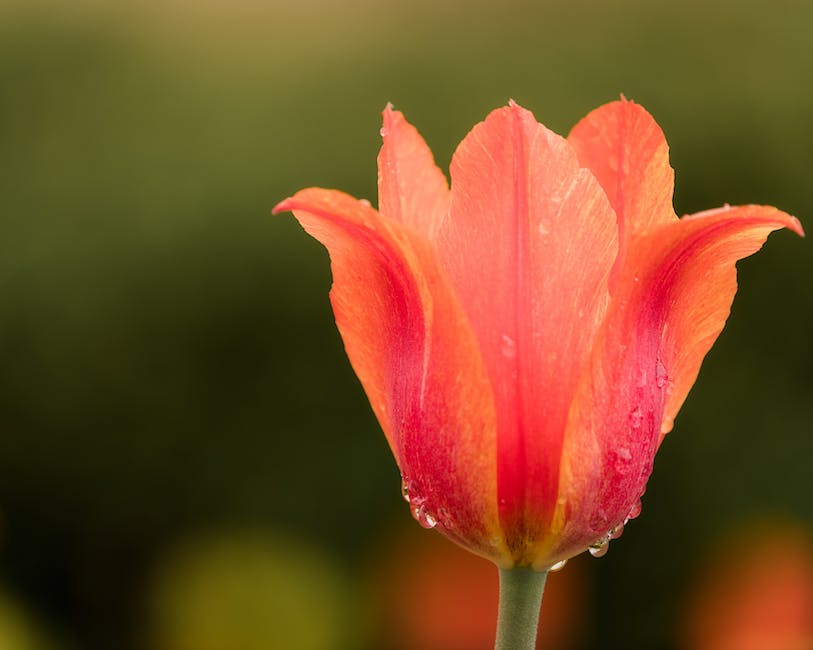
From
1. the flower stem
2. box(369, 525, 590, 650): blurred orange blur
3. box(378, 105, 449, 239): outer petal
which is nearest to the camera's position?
the flower stem

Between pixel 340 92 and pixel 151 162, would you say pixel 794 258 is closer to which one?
pixel 340 92

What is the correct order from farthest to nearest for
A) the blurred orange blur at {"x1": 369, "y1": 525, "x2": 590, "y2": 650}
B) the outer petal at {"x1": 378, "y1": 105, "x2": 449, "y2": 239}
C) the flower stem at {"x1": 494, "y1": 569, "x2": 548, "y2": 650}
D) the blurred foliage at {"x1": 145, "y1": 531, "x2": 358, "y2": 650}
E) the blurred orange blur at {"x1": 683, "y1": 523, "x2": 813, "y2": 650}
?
the blurred orange blur at {"x1": 369, "y1": 525, "x2": 590, "y2": 650}
the blurred orange blur at {"x1": 683, "y1": 523, "x2": 813, "y2": 650}
the blurred foliage at {"x1": 145, "y1": 531, "x2": 358, "y2": 650}
the outer petal at {"x1": 378, "y1": 105, "x2": 449, "y2": 239}
the flower stem at {"x1": 494, "y1": 569, "x2": 548, "y2": 650}

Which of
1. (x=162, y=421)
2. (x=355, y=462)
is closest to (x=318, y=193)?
(x=355, y=462)

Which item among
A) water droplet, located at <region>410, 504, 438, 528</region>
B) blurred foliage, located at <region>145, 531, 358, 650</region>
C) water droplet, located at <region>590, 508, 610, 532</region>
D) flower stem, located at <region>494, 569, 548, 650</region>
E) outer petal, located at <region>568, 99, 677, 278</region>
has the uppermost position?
outer petal, located at <region>568, 99, 677, 278</region>

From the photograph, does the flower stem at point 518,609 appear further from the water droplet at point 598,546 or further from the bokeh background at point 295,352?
the bokeh background at point 295,352

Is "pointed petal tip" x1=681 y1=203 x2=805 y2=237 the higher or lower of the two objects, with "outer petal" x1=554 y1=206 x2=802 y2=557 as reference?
higher

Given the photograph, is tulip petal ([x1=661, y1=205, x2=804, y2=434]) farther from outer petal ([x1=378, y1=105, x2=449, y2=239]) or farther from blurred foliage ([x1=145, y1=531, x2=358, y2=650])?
blurred foliage ([x1=145, y1=531, x2=358, y2=650])

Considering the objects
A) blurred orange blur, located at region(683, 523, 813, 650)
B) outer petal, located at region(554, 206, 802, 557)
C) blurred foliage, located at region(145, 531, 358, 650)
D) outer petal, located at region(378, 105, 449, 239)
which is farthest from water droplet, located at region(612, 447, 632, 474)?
blurred orange blur, located at region(683, 523, 813, 650)

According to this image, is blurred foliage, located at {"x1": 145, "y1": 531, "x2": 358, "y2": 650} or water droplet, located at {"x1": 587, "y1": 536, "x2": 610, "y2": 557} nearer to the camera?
water droplet, located at {"x1": 587, "y1": 536, "x2": 610, "y2": 557}

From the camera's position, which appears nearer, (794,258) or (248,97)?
(794,258)
